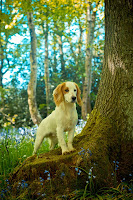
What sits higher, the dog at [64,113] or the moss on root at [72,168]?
the dog at [64,113]

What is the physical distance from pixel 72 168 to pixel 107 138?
0.88 metres

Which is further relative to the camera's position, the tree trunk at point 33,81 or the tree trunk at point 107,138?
the tree trunk at point 33,81

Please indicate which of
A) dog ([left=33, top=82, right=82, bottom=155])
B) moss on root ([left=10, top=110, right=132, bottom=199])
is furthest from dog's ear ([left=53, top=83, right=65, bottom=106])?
moss on root ([left=10, top=110, right=132, bottom=199])

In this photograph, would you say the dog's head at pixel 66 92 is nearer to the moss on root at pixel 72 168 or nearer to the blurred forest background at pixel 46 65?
the moss on root at pixel 72 168

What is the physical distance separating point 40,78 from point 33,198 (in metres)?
15.7

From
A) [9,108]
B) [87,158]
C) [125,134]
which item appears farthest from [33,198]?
[9,108]

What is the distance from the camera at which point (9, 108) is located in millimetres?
17875

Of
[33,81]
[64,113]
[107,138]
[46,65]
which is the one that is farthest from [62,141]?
[46,65]

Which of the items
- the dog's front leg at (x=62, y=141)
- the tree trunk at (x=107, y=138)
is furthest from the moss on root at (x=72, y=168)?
the dog's front leg at (x=62, y=141)

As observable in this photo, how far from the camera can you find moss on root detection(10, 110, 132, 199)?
9.83ft

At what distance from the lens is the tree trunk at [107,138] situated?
3029 mm

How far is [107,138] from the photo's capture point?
11.7 ft

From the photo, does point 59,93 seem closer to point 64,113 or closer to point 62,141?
A: point 64,113

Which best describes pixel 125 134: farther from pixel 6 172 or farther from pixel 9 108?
pixel 9 108
